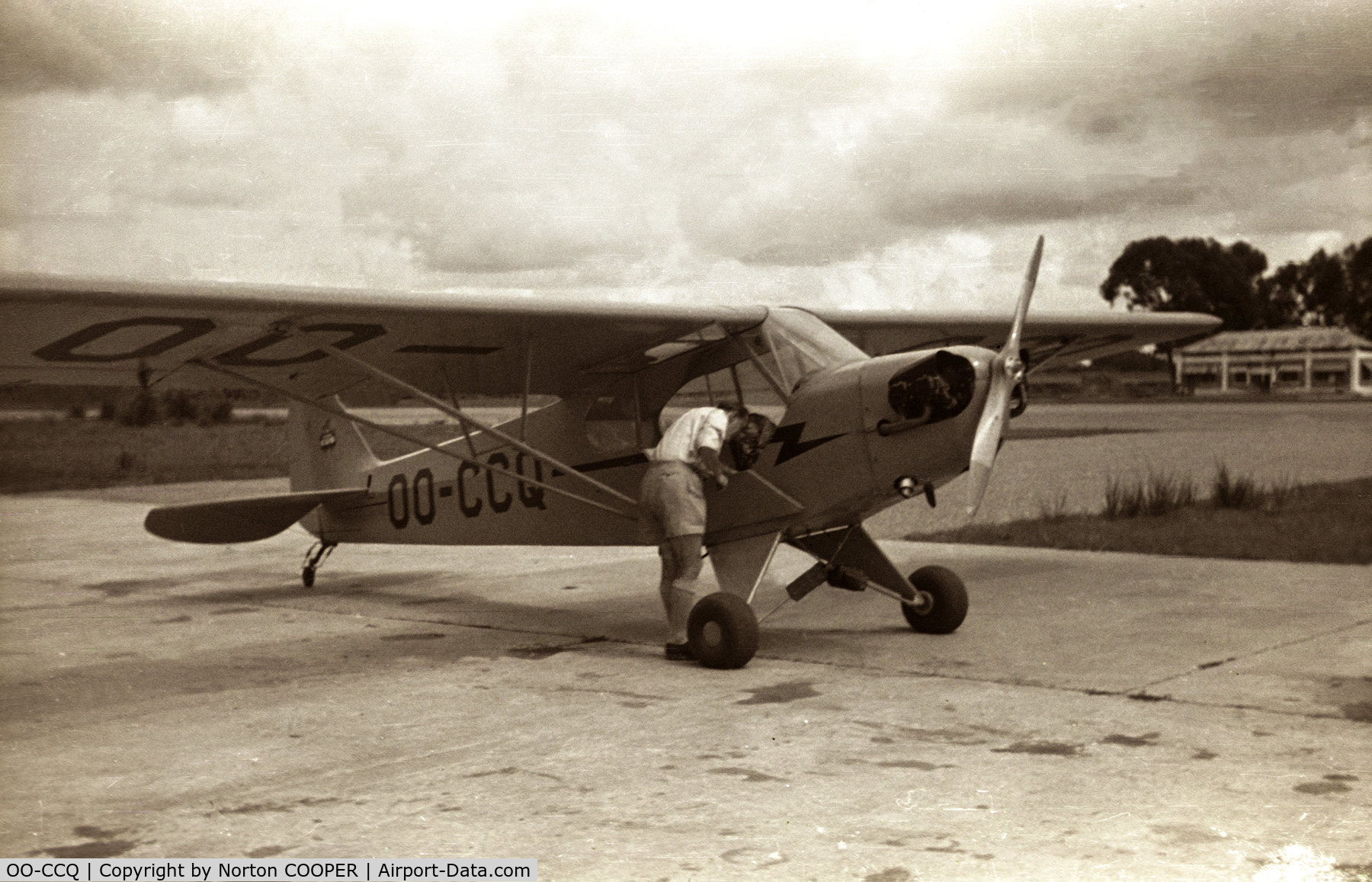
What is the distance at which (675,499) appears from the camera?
750 cm

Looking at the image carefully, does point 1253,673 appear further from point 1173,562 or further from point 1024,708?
point 1173,562

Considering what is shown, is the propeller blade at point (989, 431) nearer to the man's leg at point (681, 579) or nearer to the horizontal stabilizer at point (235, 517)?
the man's leg at point (681, 579)

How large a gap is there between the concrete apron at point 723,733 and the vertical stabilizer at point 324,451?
143cm

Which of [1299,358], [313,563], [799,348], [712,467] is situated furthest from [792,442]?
[1299,358]

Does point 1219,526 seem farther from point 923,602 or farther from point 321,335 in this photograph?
point 321,335

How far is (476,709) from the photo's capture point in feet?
20.7

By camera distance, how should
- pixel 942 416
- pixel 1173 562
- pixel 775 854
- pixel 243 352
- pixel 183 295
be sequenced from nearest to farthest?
pixel 775 854 → pixel 183 295 → pixel 942 416 → pixel 243 352 → pixel 1173 562

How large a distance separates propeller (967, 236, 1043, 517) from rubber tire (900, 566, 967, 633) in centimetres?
140

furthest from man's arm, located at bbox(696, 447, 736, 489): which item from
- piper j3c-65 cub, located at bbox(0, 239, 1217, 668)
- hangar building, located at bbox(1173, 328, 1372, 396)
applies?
hangar building, located at bbox(1173, 328, 1372, 396)

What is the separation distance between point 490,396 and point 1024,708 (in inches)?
195

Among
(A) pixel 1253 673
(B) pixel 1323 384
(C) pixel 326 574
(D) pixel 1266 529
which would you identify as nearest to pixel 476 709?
(A) pixel 1253 673

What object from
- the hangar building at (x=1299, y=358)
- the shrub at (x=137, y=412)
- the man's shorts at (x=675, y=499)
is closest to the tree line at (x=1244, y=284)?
the hangar building at (x=1299, y=358)

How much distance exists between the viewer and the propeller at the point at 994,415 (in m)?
6.68

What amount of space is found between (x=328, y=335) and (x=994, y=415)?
4.05 metres
